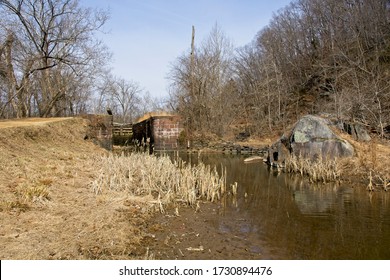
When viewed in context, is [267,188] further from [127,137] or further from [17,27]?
[127,137]

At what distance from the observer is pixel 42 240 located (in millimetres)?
6078

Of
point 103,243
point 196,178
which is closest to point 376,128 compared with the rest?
point 196,178

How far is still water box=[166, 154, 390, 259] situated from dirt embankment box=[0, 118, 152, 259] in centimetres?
235

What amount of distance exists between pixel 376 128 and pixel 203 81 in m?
19.2

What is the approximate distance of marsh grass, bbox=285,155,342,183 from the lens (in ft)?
46.2

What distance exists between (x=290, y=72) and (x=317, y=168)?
94.7ft

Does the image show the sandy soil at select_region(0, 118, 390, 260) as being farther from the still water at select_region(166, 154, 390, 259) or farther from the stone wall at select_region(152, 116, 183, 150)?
the stone wall at select_region(152, 116, 183, 150)

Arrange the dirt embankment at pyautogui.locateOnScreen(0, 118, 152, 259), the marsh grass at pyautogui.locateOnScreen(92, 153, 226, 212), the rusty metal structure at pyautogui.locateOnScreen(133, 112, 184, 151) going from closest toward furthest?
the dirt embankment at pyautogui.locateOnScreen(0, 118, 152, 259) → the marsh grass at pyautogui.locateOnScreen(92, 153, 226, 212) → the rusty metal structure at pyautogui.locateOnScreen(133, 112, 184, 151)

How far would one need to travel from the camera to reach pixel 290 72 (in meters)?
41.2

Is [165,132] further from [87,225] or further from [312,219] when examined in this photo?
[87,225]

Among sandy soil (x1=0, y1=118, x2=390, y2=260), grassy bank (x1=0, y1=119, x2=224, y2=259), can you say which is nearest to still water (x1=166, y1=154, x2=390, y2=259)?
sandy soil (x1=0, y1=118, x2=390, y2=260)

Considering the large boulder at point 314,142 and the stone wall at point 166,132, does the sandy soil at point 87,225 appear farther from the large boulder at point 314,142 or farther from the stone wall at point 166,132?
the stone wall at point 166,132

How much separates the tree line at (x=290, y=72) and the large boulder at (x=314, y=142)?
39.9 ft

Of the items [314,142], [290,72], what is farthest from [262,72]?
[314,142]
